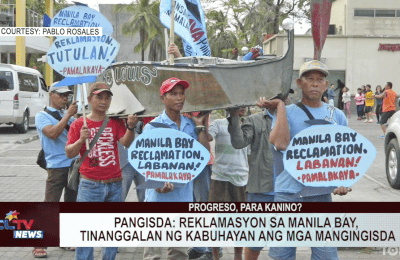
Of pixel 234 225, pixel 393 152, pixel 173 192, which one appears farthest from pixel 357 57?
pixel 173 192

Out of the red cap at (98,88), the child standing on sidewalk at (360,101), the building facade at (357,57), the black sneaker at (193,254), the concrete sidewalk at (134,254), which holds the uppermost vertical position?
the building facade at (357,57)

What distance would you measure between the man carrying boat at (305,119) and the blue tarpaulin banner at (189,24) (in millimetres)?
3080

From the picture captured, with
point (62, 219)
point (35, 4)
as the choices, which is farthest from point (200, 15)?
point (35, 4)

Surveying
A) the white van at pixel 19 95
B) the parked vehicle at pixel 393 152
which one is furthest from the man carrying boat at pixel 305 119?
the white van at pixel 19 95

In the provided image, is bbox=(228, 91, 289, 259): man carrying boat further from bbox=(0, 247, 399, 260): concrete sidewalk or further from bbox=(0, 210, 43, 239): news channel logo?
bbox=(0, 210, 43, 239): news channel logo

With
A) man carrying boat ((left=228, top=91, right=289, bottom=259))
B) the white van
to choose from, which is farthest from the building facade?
man carrying boat ((left=228, top=91, right=289, bottom=259))

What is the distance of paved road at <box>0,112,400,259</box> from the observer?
6789 mm

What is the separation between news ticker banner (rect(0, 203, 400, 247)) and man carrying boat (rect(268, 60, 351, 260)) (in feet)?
0.18

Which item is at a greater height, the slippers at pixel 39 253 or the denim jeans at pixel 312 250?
the denim jeans at pixel 312 250

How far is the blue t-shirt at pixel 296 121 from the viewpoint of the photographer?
4.57 metres

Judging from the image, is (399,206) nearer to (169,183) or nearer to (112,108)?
(169,183)

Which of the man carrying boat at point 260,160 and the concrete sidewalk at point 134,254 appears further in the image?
the concrete sidewalk at point 134,254

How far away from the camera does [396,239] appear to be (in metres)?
4.95

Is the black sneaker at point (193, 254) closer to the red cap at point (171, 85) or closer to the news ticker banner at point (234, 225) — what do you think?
the news ticker banner at point (234, 225)
